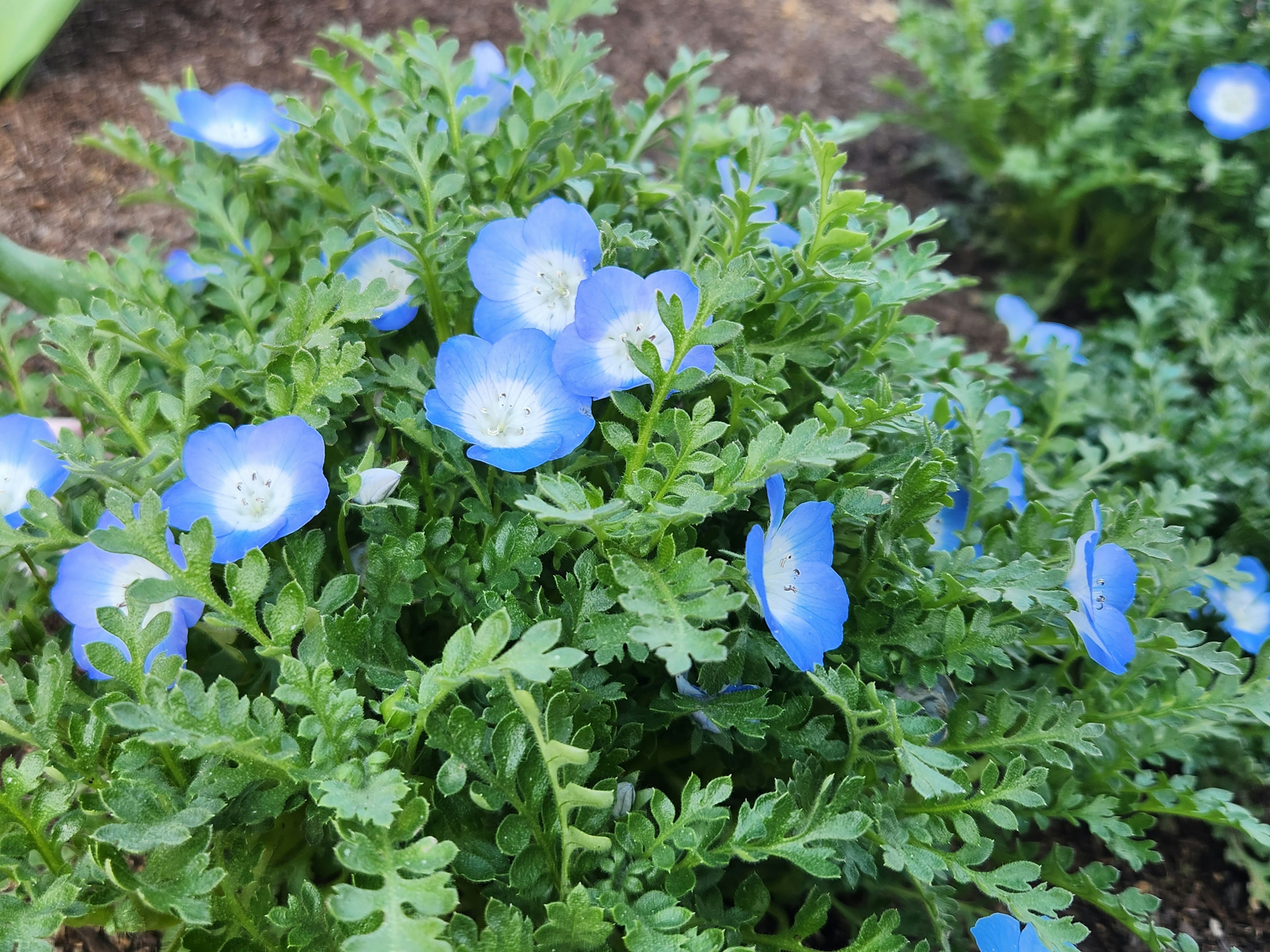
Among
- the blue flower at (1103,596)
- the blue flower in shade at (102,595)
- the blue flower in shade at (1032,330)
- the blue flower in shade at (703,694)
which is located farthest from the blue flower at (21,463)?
the blue flower in shade at (1032,330)

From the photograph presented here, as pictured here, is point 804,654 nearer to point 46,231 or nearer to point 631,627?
point 631,627

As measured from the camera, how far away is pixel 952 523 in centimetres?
118

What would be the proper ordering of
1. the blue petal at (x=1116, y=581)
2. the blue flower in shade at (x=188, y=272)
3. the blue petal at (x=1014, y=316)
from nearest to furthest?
the blue petal at (x=1116, y=581) → the blue flower in shade at (x=188, y=272) → the blue petal at (x=1014, y=316)

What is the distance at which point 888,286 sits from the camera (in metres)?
1.12

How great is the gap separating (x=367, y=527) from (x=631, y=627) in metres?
0.32

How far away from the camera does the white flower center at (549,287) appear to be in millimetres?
1039

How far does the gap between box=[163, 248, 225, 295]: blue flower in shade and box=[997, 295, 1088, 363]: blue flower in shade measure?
1283 mm

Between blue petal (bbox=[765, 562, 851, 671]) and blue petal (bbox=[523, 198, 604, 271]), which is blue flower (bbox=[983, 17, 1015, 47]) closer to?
blue petal (bbox=[523, 198, 604, 271])

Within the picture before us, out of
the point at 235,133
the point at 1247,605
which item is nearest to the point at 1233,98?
the point at 1247,605

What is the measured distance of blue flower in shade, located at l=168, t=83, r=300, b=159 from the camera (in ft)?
4.27

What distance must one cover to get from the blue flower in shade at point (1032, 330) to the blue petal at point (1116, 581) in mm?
626

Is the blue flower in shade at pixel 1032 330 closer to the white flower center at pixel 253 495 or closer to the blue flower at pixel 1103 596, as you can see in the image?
the blue flower at pixel 1103 596

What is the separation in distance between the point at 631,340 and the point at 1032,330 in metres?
1.02

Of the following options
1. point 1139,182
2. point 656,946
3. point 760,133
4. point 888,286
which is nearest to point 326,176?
point 760,133
